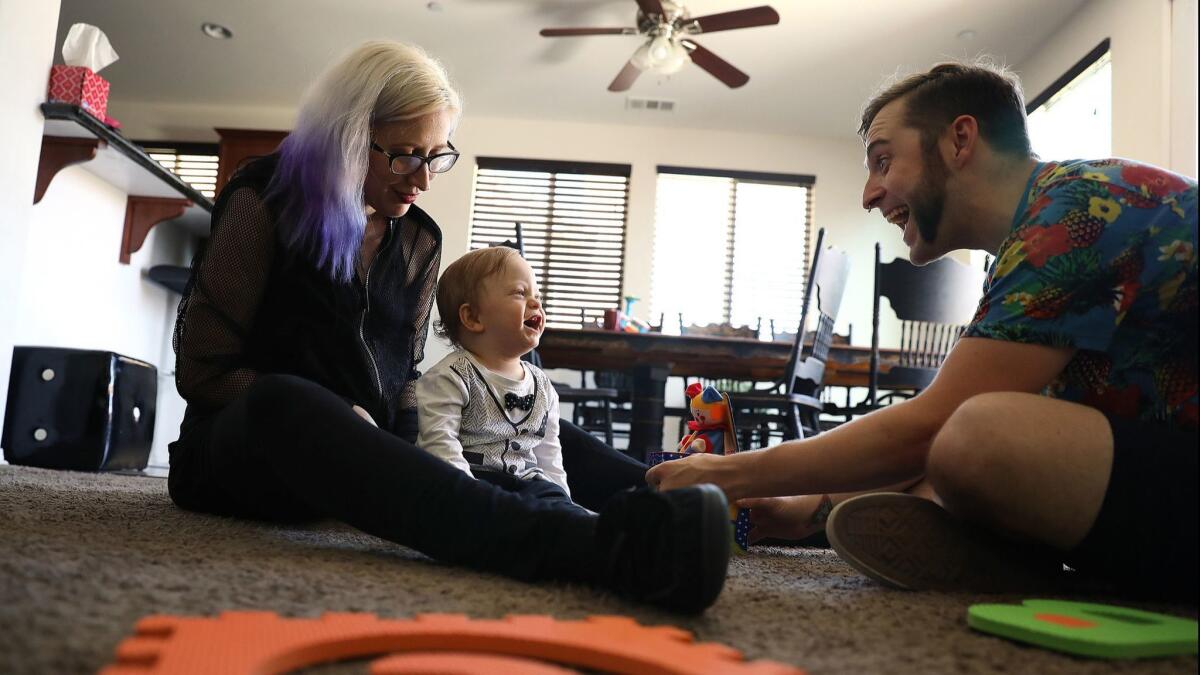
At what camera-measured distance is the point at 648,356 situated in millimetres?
3301

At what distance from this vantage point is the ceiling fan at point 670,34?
417 cm

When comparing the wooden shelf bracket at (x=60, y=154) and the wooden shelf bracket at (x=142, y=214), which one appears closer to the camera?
the wooden shelf bracket at (x=60, y=154)

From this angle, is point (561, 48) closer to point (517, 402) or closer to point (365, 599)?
point (517, 402)

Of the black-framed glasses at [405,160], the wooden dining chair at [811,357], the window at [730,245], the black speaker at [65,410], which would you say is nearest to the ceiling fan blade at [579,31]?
the wooden dining chair at [811,357]

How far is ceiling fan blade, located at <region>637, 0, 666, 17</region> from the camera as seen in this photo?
4.12 m

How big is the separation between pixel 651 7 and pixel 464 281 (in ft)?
9.61

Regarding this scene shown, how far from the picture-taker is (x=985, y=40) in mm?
4965

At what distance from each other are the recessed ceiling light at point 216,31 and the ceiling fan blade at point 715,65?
2.76 m

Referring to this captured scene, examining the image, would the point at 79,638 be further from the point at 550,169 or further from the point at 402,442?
the point at 550,169

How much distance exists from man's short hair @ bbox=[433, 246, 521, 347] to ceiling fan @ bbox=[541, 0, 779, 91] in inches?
110

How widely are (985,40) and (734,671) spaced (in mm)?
5199

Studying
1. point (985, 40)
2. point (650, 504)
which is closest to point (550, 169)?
point (985, 40)

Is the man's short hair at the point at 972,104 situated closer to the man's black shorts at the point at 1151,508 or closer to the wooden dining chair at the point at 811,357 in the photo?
the man's black shorts at the point at 1151,508

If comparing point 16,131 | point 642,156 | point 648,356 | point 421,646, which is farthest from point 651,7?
point 421,646
